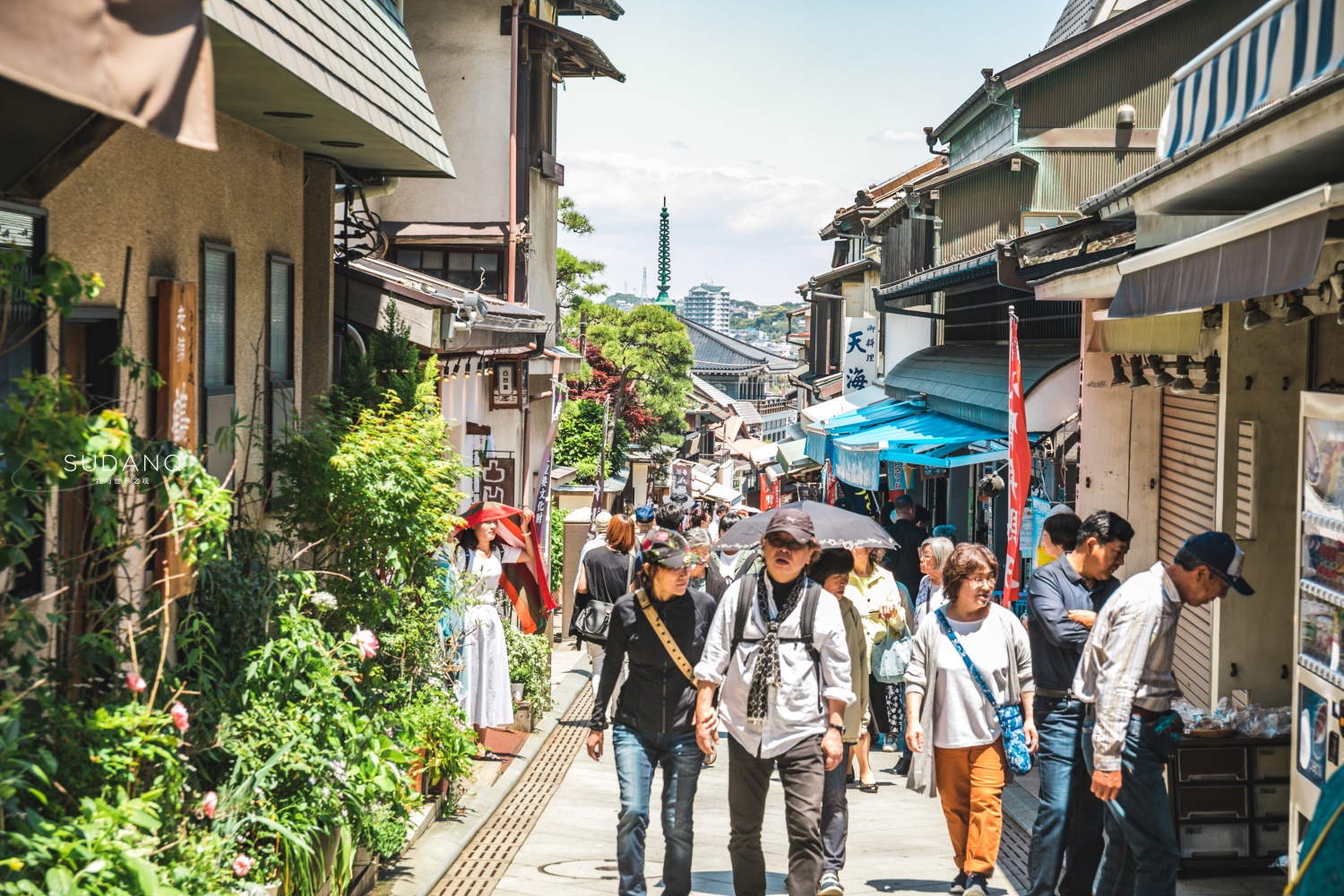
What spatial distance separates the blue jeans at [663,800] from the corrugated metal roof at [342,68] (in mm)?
3703

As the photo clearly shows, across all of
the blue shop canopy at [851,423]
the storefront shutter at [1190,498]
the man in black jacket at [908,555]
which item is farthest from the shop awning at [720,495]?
the storefront shutter at [1190,498]

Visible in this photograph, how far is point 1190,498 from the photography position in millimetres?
10367

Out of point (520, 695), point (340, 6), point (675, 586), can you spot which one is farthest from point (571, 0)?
point (675, 586)

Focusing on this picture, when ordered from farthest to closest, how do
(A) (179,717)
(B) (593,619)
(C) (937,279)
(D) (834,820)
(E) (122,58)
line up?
(C) (937,279), (B) (593,619), (D) (834,820), (A) (179,717), (E) (122,58)

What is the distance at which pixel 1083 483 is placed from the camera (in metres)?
11.9

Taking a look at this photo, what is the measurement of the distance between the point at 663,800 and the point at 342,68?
168 inches

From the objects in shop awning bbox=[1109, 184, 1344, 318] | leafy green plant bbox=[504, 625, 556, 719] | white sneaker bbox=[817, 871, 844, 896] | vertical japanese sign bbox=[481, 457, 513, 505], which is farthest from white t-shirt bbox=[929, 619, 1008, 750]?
vertical japanese sign bbox=[481, 457, 513, 505]

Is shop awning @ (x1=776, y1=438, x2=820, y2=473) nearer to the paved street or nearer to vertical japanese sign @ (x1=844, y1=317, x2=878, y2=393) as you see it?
vertical japanese sign @ (x1=844, y1=317, x2=878, y2=393)

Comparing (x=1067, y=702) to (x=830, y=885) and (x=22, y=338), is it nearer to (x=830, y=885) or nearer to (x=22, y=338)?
(x=830, y=885)

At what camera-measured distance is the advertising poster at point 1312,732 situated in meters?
6.41

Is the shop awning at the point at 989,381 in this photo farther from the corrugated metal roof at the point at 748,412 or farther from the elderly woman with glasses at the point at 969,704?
the corrugated metal roof at the point at 748,412

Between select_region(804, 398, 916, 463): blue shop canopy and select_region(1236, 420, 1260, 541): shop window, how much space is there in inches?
457

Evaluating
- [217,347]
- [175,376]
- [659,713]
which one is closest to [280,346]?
[217,347]

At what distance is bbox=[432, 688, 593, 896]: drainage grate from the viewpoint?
8.16 metres
